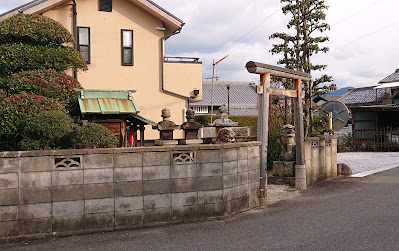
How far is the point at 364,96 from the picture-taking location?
130 ft

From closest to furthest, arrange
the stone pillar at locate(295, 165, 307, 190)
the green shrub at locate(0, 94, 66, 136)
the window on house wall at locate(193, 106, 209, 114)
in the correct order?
1. the green shrub at locate(0, 94, 66, 136)
2. the stone pillar at locate(295, 165, 307, 190)
3. the window on house wall at locate(193, 106, 209, 114)

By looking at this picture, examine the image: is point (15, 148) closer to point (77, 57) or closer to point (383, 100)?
point (77, 57)

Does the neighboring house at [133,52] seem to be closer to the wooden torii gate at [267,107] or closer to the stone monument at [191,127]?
the stone monument at [191,127]

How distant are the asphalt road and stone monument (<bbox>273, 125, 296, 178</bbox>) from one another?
2.73 meters

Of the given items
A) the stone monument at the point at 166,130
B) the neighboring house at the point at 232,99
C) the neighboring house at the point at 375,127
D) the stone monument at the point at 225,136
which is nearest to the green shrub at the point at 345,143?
the neighboring house at the point at 375,127

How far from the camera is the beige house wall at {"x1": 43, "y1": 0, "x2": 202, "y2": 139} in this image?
16.0 metres

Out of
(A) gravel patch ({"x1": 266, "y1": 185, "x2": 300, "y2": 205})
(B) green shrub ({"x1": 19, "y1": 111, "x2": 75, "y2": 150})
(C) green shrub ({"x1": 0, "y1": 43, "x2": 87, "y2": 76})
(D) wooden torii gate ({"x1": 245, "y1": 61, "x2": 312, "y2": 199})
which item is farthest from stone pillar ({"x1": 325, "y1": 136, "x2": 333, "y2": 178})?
(B) green shrub ({"x1": 19, "y1": 111, "x2": 75, "y2": 150})

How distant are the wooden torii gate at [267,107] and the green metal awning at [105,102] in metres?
3.92

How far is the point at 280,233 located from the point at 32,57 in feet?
24.6

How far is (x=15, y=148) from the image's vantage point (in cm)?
857

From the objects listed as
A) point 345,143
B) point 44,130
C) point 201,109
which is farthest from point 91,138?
point 201,109

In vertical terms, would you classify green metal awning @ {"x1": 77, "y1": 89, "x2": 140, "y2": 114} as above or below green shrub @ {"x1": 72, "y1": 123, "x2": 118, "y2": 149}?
above

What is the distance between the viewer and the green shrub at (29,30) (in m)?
9.87

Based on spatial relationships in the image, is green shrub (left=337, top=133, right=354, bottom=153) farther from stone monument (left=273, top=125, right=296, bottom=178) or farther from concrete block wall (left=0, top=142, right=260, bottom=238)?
concrete block wall (left=0, top=142, right=260, bottom=238)
